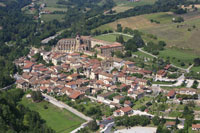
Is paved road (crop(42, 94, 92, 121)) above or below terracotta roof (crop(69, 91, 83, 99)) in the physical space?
below

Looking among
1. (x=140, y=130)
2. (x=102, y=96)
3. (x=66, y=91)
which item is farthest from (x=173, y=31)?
(x=140, y=130)

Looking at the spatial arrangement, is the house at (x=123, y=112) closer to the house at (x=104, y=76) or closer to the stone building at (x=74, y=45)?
the house at (x=104, y=76)

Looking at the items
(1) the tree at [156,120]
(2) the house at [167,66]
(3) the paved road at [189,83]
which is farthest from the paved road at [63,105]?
(2) the house at [167,66]

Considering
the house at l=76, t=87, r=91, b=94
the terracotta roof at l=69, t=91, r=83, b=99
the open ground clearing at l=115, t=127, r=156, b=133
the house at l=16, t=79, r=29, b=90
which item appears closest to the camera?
the open ground clearing at l=115, t=127, r=156, b=133

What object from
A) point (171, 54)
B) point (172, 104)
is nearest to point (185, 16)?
point (171, 54)

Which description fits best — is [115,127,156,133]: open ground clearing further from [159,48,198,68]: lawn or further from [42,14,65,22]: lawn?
[42,14,65,22]: lawn

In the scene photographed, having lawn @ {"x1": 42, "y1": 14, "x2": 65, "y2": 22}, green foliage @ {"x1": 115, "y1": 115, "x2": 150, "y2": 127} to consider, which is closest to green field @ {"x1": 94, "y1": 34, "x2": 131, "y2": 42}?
lawn @ {"x1": 42, "y1": 14, "x2": 65, "y2": 22}

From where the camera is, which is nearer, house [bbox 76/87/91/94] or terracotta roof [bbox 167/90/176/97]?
terracotta roof [bbox 167/90/176/97]
